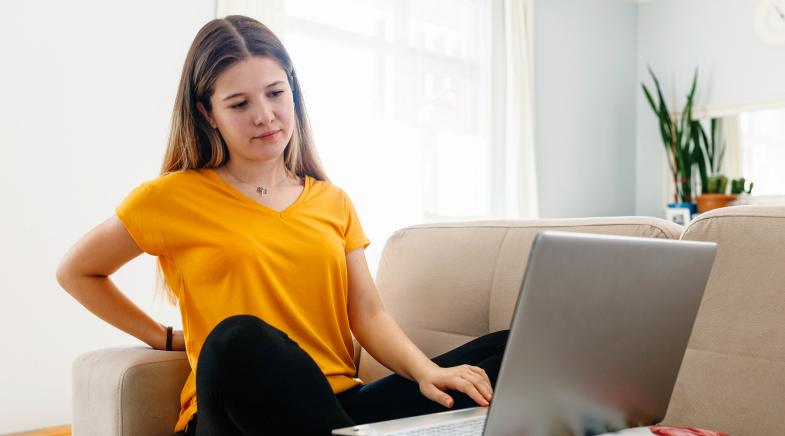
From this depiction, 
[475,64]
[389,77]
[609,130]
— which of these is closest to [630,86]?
[609,130]

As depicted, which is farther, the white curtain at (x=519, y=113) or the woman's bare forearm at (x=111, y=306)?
the white curtain at (x=519, y=113)

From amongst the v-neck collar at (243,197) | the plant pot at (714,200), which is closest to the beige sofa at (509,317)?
the v-neck collar at (243,197)

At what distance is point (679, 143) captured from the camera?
484 cm

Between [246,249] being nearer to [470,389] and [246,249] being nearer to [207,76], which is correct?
[207,76]

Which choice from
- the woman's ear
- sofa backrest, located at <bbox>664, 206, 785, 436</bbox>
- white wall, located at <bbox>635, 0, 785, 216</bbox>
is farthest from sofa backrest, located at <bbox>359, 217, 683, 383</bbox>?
white wall, located at <bbox>635, 0, 785, 216</bbox>

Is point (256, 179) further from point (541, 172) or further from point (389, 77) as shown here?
point (541, 172)

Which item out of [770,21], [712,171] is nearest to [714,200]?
[712,171]

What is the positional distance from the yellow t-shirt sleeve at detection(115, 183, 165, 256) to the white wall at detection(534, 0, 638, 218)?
3.73m

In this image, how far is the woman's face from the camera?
4.16 ft

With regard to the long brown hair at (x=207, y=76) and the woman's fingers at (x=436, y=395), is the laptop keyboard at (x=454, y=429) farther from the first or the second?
the long brown hair at (x=207, y=76)

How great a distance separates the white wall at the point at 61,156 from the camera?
98.1 inches

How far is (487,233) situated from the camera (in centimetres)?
152

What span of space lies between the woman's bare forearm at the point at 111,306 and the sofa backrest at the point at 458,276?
478 millimetres

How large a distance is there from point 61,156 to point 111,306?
1.51 meters
